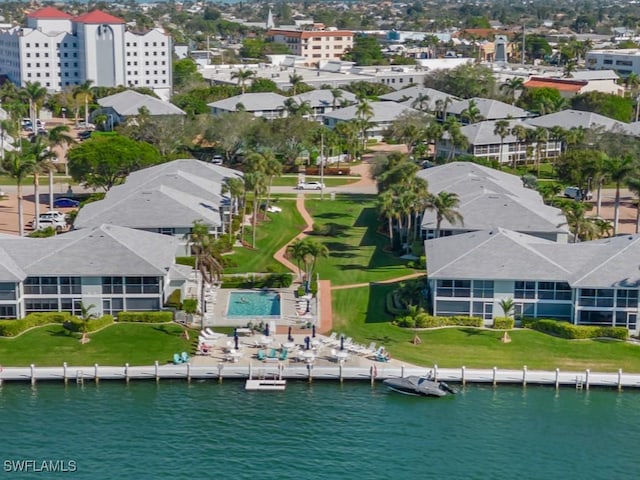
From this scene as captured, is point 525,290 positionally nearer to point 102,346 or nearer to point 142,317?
point 142,317

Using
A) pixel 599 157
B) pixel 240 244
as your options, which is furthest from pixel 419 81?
pixel 240 244

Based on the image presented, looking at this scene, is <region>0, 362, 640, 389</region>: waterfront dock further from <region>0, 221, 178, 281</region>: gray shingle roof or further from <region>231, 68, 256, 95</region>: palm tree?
<region>231, 68, 256, 95</region>: palm tree

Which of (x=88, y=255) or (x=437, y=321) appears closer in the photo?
(x=437, y=321)

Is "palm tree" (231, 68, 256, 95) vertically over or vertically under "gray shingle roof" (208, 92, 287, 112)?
over

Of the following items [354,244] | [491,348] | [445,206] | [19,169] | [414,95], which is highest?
[414,95]

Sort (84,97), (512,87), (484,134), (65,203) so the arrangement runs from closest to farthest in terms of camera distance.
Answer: (65,203) → (484,134) → (84,97) → (512,87)

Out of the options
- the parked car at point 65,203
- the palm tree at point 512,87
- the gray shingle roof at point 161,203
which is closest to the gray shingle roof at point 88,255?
the gray shingle roof at point 161,203

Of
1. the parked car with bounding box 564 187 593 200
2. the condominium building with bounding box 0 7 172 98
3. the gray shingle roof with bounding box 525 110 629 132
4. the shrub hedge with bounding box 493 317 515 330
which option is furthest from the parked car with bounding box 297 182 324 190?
the condominium building with bounding box 0 7 172 98

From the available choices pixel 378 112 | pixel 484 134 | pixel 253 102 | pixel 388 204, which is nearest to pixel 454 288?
pixel 388 204
